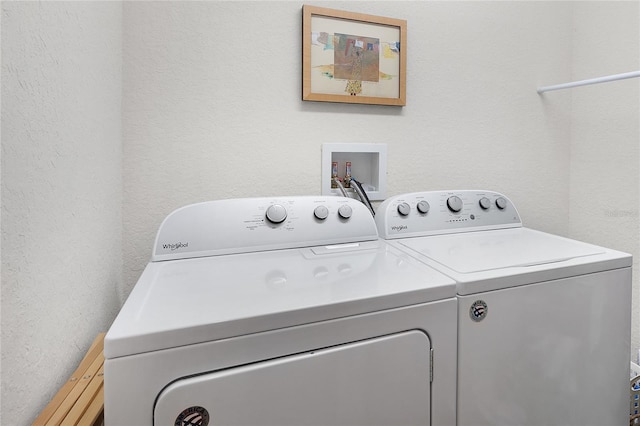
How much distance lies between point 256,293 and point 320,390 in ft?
0.72

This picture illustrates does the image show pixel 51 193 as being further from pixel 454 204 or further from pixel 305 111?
pixel 454 204

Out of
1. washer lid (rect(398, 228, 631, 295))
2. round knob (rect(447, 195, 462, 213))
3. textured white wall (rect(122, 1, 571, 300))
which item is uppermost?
textured white wall (rect(122, 1, 571, 300))

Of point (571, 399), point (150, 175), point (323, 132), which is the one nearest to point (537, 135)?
point (323, 132)

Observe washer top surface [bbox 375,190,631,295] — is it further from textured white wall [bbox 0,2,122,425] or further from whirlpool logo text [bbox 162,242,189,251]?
textured white wall [bbox 0,2,122,425]

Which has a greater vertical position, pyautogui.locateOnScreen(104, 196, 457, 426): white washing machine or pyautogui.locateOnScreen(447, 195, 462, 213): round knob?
pyautogui.locateOnScreen(447, 195, 462, 213): round knob

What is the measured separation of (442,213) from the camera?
1277 mm

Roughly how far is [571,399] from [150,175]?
55.5 inches

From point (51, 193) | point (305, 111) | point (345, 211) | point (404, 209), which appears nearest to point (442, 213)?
point (404, 209)

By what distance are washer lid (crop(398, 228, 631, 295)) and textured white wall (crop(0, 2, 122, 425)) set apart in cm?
79

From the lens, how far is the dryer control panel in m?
1.21

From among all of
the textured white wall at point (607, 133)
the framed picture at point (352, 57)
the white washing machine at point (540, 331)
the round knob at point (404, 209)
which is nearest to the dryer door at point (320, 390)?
the white washing machine at point (540, 331)

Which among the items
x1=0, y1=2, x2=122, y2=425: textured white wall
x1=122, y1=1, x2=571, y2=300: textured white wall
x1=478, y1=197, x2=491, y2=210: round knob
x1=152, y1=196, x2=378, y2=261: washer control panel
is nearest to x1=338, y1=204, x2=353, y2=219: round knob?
x1=152, y1=196, x2=378, y2=261: washer control panel

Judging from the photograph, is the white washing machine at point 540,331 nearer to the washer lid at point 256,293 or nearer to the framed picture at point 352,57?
the washer lid at point 256,293

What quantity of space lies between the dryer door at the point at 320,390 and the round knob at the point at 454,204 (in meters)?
0.71
